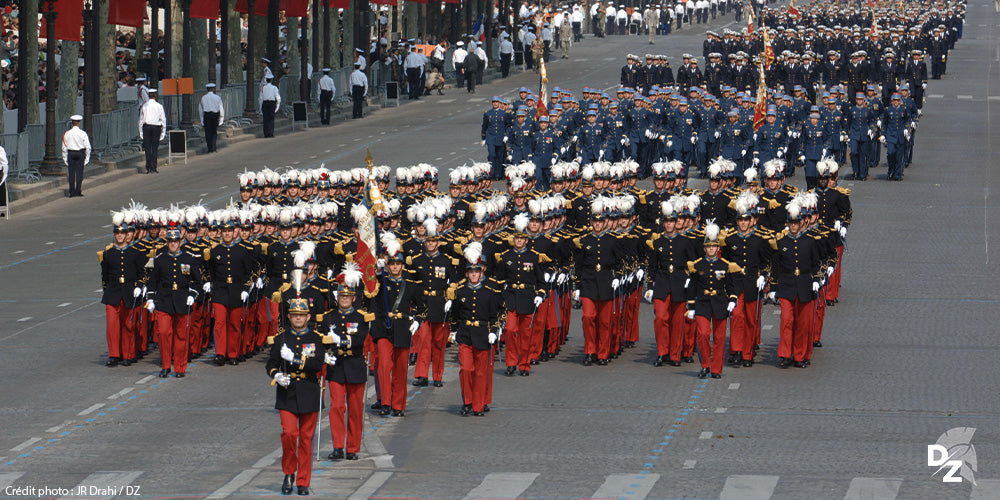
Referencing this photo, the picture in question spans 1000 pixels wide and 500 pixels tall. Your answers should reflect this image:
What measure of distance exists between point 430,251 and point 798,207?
4.72 metres

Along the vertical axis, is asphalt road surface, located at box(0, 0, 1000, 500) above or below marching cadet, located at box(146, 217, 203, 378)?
below

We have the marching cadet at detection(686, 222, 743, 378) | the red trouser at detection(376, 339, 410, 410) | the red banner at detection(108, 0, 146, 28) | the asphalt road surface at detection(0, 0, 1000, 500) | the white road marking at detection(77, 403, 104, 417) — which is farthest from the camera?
the red banner at detection(108, 0, 146, 28)

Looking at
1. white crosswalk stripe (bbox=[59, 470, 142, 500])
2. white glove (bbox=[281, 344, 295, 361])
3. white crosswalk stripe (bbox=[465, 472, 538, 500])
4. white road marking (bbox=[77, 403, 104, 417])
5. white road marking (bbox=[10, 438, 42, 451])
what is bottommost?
white road marking (bbox=[77, 403, 104, 417])

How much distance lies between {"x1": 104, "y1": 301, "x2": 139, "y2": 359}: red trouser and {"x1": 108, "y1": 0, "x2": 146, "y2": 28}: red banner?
79.8 ft

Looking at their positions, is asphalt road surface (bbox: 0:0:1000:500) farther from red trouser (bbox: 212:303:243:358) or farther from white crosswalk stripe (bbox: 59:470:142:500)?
red trouser (bbox: 212:303:243:358)

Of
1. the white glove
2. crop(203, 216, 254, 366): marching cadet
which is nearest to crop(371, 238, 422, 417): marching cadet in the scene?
the white glove

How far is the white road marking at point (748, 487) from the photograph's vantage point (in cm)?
1530

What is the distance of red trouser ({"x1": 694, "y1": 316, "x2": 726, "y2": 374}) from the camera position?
814 inches

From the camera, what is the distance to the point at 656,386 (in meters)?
20.3

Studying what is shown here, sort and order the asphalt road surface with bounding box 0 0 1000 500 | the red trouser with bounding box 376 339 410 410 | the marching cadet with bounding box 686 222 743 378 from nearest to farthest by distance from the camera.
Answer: the asphalt road surface with bounding box 0 0 1000 500 < the red trouser with bounding box 376 339 410 410 < the marching cadet with bounding box 686 222 743 378

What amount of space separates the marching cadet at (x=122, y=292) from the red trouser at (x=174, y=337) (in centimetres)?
72

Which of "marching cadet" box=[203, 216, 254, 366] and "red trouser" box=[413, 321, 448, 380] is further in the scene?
"marching cadet" box=[203, 216, 254, 366]

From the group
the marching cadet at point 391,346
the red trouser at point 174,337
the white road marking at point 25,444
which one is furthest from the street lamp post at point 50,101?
the white road marking at point 25,444

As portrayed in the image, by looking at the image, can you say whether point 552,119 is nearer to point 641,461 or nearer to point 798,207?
point 798,207
